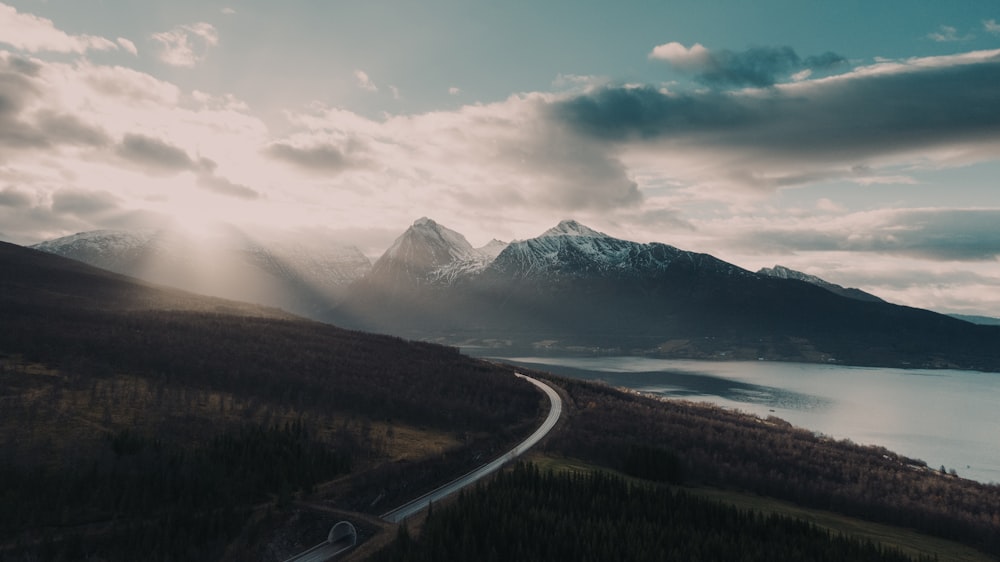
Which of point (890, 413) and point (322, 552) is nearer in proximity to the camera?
point (322, 552)

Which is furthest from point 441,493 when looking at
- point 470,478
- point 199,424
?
point 199,424

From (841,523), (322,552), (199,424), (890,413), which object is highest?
(199,424)

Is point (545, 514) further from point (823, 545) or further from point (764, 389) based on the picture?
point (764, 389)

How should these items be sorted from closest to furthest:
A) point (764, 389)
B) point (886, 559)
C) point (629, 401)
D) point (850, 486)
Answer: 1. point (886, 559)
2. point (850, 486)
3. point (629, 401)
4. point (764, 389)

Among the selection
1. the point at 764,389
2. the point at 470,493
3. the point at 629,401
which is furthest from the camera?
the point at 764,389

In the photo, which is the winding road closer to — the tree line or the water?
the tree line

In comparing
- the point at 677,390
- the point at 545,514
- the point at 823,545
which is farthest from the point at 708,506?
the point at 677,390

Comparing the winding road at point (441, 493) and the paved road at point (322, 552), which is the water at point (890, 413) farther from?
the paved road at point (322, 552)

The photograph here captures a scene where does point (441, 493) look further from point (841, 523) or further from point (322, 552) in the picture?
point (841, 523)

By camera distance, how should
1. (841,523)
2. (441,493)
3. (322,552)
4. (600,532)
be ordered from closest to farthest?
(600,532) < (322,552) < (441,493) < (841,523)
